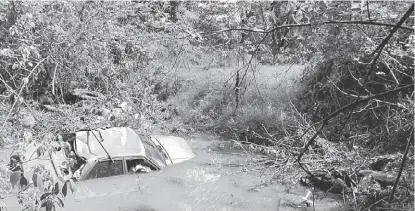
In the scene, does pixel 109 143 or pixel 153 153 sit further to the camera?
pixel 153 153

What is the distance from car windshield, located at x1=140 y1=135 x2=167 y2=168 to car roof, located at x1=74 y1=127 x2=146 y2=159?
185 mm

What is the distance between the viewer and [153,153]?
835 centimetres

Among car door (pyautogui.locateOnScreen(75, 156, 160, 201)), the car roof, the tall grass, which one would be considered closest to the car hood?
the car roof

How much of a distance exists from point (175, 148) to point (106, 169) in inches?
101

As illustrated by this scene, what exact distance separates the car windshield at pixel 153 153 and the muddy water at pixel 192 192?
0.62ft

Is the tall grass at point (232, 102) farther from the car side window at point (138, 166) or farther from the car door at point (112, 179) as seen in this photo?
the car door at point (112, 179)

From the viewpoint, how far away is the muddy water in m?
6.98

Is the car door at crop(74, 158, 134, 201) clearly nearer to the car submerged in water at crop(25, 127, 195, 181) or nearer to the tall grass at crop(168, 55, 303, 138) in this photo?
the car submerged in water at crop(25, 127, 195, 181)

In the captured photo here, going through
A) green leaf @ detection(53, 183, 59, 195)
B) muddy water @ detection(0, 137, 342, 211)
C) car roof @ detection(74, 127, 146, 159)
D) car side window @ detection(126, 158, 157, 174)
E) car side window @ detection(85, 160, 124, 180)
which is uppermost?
green leaf @ detection(53, 183, 59, 195)

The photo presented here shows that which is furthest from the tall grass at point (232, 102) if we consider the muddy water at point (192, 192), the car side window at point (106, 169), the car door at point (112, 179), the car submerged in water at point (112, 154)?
the car side window at point (106, 169)

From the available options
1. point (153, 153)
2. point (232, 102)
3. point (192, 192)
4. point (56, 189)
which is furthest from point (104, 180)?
point (232, 102)

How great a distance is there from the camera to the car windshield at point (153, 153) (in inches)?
320

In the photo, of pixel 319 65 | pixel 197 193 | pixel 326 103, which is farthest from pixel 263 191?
pixel 319 65

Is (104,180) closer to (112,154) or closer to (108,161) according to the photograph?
(108,161)
